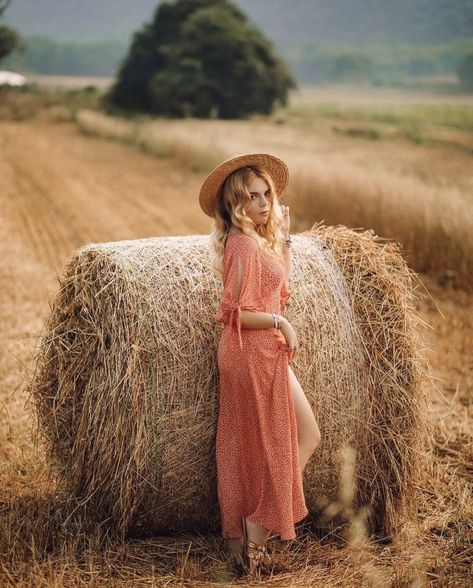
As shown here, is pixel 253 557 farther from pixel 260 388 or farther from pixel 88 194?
pixel 88 194

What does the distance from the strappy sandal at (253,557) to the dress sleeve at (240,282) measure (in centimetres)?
100

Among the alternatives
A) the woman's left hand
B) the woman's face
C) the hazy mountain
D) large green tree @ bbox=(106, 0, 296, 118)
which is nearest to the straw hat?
the woman's face

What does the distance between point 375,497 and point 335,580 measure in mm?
694

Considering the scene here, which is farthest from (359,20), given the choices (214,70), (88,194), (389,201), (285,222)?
(285,222)

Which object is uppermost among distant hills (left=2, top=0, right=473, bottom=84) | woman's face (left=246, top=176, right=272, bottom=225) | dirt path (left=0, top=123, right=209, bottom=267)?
distant hills (left=2, top=0, right=473, bottom=84)

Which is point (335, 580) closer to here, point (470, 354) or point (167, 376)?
point (167, 376)

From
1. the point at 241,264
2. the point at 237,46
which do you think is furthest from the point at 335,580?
the point at 237,46

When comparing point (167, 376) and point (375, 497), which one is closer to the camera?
point (167, 376)

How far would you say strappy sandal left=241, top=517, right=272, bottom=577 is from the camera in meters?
3.65

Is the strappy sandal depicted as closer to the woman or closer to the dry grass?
the woman

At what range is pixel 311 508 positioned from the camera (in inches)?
164

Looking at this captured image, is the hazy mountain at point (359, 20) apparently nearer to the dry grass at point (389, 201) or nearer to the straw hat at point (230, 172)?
the dry grass at point (389, 201)

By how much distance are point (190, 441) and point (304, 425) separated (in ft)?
1.93

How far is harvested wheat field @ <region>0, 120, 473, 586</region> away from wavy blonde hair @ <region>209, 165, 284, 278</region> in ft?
1.03
